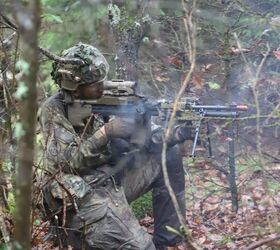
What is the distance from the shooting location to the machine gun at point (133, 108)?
4438mm

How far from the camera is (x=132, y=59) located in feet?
19.6

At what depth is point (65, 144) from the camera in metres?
4.36

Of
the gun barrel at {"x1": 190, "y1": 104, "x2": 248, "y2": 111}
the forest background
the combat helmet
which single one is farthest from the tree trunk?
the gun barrel at {"x1": 190, "y1": 104, "x2": 248, "y2": 111}

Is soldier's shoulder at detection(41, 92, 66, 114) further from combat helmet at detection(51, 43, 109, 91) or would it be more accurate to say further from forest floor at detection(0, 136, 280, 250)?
forest floor at detection(0, 136, 280, 250)

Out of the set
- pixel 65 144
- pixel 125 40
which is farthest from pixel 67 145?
pixel 125 40

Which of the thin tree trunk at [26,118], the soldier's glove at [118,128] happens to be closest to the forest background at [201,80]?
Result: the soldier's glove at [118,128]

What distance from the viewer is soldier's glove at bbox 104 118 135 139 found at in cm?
427

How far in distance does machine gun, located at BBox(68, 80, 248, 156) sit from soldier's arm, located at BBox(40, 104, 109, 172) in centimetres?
14

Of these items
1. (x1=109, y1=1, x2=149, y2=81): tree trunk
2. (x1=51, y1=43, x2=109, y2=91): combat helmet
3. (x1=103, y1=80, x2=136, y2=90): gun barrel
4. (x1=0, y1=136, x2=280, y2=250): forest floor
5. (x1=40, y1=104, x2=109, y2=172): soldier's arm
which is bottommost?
(x1=0, y1=136, x2=280, y2=250): forest floor

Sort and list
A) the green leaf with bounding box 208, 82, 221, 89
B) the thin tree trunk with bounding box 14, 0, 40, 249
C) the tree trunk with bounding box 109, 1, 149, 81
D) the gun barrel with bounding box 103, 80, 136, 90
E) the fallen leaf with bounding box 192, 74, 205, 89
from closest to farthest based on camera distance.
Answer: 1. the thin tree trunk with bounding box 14, 0, 40, 249
2. the gun barrel with bounding box 103, 80, 136, 90
3. the tree trunk with bounding box 109, 1, 149, 81
4. the fallen leaf with bounding box 192, 74, 205, 89
5. the green leaf with bounding box 208, 82, 221, 89

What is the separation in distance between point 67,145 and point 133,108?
1.92 ft

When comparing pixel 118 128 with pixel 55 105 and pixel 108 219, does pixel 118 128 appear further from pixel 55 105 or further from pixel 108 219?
pixel 108 219

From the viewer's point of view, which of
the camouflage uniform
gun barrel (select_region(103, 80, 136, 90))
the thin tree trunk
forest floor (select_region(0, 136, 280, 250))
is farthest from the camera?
forest floor (select_region(0, 136, 280, 250))

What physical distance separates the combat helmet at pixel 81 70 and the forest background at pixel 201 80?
32 cm
